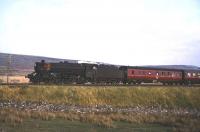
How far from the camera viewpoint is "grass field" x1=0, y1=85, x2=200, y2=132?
75.6ft

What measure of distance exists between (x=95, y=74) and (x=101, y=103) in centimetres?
1766

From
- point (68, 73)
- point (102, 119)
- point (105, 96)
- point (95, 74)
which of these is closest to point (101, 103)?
point (105, 96)

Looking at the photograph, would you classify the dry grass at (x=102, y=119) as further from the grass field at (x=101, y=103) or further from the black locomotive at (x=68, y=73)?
the black locomotive at (x=68, y=73)

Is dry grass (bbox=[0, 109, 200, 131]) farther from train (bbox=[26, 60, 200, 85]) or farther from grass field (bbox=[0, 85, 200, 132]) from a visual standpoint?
train (bbox=[26, 60, 200, 85])

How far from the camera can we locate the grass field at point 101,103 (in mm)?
23031

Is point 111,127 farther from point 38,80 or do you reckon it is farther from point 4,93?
point 38,80

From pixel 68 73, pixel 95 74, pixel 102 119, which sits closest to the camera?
pixel 102 119

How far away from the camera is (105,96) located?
39.1 m

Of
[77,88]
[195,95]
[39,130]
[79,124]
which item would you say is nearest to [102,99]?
[77,88]

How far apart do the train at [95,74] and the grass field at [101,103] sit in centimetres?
1240

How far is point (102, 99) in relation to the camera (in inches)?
1521

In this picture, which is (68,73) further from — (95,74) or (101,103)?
(101,103)

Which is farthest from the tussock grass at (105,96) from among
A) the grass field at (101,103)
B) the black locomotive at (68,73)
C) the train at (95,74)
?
the train at (95,74)

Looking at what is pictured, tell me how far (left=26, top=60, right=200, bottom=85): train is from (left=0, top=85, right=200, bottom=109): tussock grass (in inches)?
493
